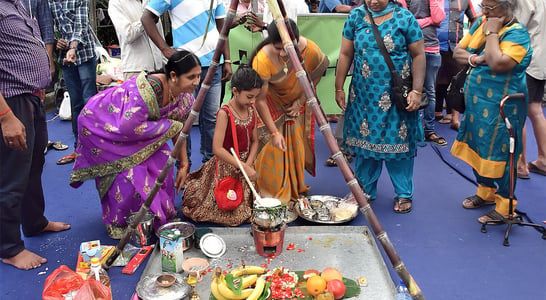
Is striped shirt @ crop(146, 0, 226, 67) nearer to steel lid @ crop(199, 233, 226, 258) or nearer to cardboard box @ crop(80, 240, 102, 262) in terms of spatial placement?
steel lid @ crop(199, 233, 226, 258)

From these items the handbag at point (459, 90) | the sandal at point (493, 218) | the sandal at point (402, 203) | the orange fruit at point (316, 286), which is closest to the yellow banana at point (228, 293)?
the orange fruit at point (316, 286)

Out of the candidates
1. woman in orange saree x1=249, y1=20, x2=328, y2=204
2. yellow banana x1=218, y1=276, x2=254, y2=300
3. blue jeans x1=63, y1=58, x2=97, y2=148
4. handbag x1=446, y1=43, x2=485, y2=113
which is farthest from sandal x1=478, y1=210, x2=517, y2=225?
blue jeans x1=63, y1=58, x2=97, y2=148

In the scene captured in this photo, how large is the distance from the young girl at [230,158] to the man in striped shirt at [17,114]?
3.53 feet

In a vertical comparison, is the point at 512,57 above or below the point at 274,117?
above

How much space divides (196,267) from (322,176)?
1.91 m

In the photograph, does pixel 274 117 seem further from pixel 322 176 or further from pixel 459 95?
pixel 459 95

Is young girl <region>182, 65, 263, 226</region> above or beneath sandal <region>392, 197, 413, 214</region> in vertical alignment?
above

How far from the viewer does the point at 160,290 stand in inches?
91.3

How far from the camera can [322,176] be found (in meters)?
4.15

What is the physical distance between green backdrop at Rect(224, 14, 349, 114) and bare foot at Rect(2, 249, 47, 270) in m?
2.72

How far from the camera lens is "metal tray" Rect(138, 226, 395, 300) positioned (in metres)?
2.48

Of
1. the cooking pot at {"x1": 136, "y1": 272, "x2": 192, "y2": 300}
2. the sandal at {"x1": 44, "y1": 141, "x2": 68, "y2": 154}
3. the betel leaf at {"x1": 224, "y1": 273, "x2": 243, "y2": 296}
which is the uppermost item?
the betel leaf at {"x1": 224, "y1": 273, "x2": 243, "y2": 296}

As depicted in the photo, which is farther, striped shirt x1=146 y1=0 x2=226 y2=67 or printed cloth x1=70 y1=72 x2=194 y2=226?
striped shirt x1=146 y1=0 x2=226 y2=67

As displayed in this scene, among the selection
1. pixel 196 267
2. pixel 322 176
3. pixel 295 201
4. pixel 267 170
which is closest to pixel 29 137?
pixel 196 267
